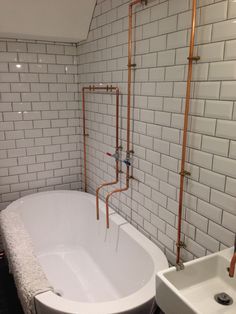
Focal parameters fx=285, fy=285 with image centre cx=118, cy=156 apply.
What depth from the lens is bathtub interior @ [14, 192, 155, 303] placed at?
7.02ft

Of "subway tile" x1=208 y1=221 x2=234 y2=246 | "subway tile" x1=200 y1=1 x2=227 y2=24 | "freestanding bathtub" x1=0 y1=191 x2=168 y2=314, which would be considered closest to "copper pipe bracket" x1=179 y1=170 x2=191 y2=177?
"subway tile" x1=208 y1=221 x2=234 y2=246

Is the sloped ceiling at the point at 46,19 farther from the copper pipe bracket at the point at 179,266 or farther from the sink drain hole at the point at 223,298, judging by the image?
the sink drain hole at the point at 223,298

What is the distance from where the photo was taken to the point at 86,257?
2758mm

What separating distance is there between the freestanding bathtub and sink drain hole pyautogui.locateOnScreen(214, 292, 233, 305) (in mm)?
408

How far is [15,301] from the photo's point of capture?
2.35m

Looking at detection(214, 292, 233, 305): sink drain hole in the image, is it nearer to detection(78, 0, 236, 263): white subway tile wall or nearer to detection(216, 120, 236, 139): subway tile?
detection(78, 0, 236, 263): white subway tile wall

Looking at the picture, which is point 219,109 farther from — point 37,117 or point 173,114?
point 37,117

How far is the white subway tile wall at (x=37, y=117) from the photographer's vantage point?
8.98 feet

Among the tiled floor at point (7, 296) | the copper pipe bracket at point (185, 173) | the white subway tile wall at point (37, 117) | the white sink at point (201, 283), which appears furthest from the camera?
the white subway tile wall at point (37, 117)

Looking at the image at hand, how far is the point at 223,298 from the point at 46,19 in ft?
7.95

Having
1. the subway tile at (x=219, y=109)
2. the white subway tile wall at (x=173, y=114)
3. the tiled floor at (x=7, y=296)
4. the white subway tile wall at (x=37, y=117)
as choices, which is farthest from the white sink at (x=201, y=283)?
the white subway tile wall at (x=37, y=117)

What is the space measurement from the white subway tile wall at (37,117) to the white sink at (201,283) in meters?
2.08

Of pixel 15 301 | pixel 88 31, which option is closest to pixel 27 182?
pixel 15 301

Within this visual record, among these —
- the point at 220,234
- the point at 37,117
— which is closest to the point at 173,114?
the point at 220,234
